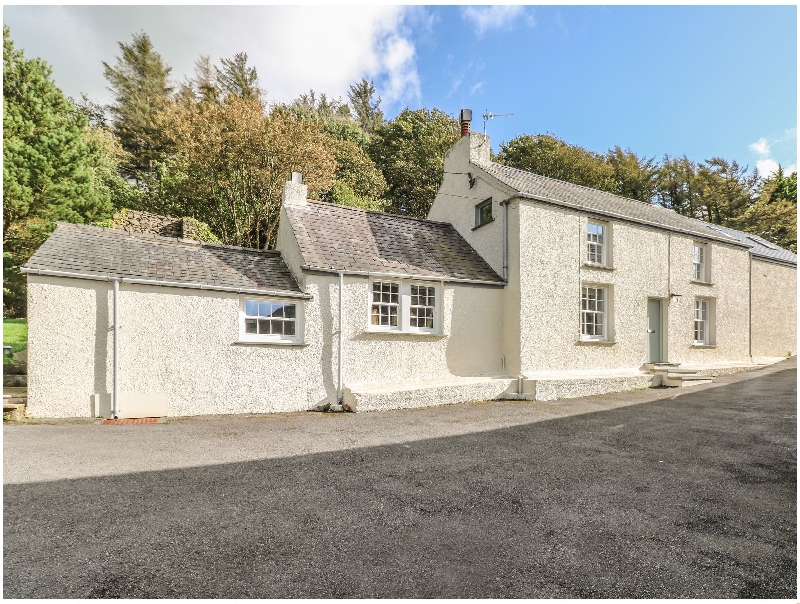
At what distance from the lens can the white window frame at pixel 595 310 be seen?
13352 mm

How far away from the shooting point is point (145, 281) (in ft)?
29.0

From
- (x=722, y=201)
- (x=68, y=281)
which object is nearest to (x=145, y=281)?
(x=68, y=281)

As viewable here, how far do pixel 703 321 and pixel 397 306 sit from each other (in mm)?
13406

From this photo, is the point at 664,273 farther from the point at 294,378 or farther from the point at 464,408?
the point at 294,378

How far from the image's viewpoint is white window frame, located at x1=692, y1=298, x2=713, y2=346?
16031mm

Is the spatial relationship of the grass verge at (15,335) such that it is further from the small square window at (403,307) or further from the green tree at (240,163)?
the small square window at (403,307)

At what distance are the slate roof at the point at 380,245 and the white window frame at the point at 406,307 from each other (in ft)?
0.94

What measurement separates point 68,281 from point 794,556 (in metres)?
11.8

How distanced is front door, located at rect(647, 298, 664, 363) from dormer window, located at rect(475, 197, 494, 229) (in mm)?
6701

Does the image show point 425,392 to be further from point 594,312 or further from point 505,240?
point 594,312

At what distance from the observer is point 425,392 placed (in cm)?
1027

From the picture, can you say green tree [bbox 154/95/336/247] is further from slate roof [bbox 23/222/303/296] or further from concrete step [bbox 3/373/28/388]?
concrete step [bbox 3/373/28/388]

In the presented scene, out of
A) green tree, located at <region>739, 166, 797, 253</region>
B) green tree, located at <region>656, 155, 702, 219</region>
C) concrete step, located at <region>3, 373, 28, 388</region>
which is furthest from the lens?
green tree, located at <region>656, 155, 702, 219</region>

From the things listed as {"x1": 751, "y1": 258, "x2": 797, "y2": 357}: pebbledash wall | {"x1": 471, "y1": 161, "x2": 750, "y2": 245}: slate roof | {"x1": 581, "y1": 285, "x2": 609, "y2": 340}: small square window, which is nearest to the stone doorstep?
{"x1": 471, "y1": 161, "x2": 750, "y2": 245}: slate roof
